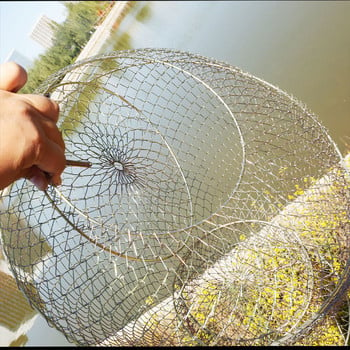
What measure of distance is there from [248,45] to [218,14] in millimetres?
354

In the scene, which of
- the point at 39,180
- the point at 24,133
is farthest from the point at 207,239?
the point at 24,133

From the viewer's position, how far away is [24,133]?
389 mm

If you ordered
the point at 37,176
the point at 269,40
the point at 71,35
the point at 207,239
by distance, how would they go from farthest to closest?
the point at 269,40 → the point at 71,35 → the point at 207,239 → the point at 37,176

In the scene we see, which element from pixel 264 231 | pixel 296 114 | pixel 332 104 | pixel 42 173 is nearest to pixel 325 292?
pixel 264 231

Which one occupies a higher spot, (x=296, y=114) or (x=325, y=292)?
(x=296, y=114)

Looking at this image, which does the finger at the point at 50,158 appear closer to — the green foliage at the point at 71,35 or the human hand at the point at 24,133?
the human hand at the point at 24,133

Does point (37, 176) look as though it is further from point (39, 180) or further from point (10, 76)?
point (10, 76)

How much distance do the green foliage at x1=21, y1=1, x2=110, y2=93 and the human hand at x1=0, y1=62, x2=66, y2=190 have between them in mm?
1233

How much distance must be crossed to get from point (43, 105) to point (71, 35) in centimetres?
154

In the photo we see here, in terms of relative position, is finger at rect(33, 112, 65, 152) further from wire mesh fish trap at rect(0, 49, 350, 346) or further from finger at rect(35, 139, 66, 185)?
wire mesh fish trap at rect(0, 49, 350, 346)

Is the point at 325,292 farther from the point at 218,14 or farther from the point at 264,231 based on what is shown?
the point at 218,14

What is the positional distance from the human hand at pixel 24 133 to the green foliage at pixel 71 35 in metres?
1.23

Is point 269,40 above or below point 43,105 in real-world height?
above

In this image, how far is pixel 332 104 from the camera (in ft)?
5.76
